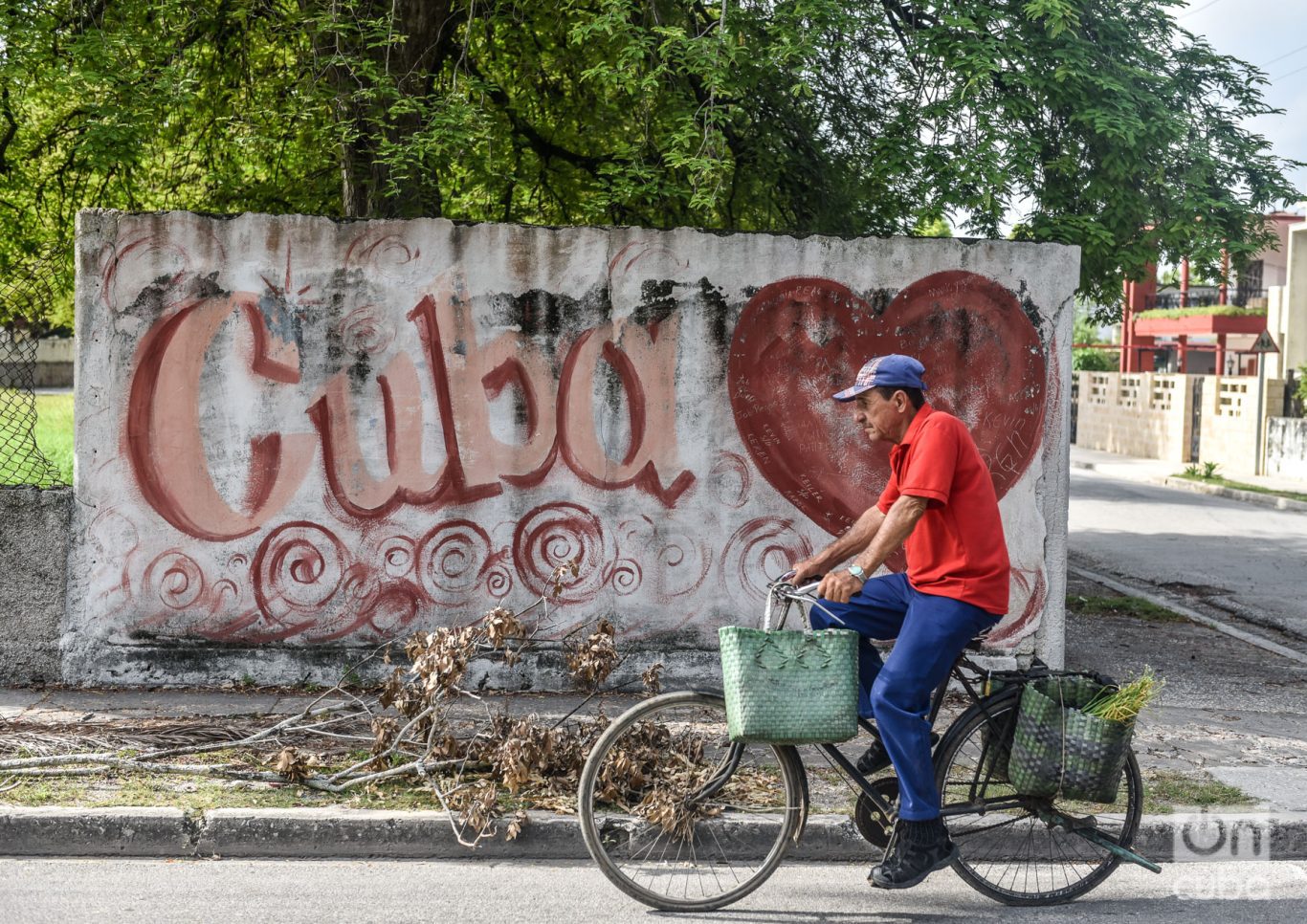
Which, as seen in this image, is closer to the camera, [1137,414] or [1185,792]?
[1185,792]

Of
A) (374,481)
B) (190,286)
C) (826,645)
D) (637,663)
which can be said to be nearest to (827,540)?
(637,663)

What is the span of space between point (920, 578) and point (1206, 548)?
11.8 m

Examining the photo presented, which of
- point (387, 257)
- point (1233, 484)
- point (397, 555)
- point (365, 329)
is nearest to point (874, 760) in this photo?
point (397, 555)

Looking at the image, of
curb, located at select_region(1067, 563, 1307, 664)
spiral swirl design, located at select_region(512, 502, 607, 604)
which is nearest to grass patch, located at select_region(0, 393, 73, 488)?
spiral swirl design, located at select_region(512, 502, 607, 604)

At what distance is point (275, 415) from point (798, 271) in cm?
282

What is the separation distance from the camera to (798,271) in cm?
699

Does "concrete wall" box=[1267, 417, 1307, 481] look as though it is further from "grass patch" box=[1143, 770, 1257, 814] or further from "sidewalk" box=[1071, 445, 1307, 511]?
"grass patch" box=[1143, 770, 1257, 814]

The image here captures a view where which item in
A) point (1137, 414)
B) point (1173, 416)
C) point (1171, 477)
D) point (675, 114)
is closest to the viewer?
point (675, 114)

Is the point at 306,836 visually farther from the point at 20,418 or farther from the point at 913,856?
the point at 20,418

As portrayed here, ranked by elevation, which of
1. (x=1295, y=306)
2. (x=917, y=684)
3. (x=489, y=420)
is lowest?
(x=917, y=684)

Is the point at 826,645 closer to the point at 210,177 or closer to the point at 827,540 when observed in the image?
the point at 827,540

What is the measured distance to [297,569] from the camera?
6855 millimetres

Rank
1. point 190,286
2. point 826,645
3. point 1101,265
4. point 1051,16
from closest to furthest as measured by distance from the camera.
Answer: point 826,645, point 190,286, point 1051,16, point 1101,265

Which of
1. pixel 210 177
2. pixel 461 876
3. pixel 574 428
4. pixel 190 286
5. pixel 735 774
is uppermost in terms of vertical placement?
pixel 210 177
